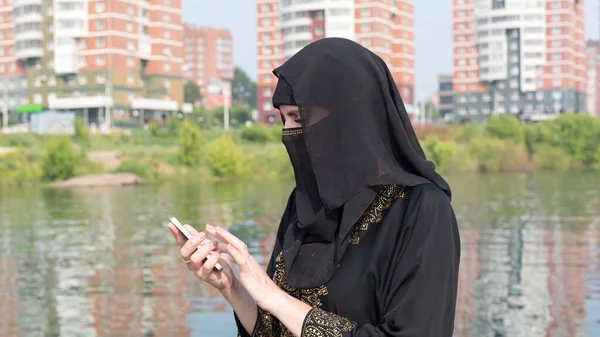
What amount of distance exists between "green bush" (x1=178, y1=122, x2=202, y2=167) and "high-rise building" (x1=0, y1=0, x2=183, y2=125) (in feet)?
54.1

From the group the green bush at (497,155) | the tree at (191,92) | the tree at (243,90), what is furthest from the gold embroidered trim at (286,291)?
the tree at (243,90)

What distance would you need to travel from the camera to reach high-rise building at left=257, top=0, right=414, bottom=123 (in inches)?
2672

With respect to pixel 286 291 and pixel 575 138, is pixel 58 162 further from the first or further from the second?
pixel 286 291

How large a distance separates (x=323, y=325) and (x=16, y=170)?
41.9 metres

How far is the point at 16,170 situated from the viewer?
4172cm

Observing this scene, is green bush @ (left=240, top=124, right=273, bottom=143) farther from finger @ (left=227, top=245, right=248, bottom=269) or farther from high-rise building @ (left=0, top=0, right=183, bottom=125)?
finger @ (left=227, top=245, right=248, bottom=269)

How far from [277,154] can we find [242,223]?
28.2 metres

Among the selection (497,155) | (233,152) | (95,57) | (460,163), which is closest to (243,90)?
(95,57)

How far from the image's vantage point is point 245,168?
150ft

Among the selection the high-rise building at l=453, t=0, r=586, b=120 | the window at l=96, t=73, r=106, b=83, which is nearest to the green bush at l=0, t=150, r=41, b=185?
the window at l=96, t=73, r=106, b=83

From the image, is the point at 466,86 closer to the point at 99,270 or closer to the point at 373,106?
the point at 99,270

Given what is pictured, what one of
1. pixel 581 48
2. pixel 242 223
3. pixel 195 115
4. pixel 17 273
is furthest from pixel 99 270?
pixel 581 48

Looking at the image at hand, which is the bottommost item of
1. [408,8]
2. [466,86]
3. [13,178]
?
[13,178]

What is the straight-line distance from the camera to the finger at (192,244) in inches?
81.4
